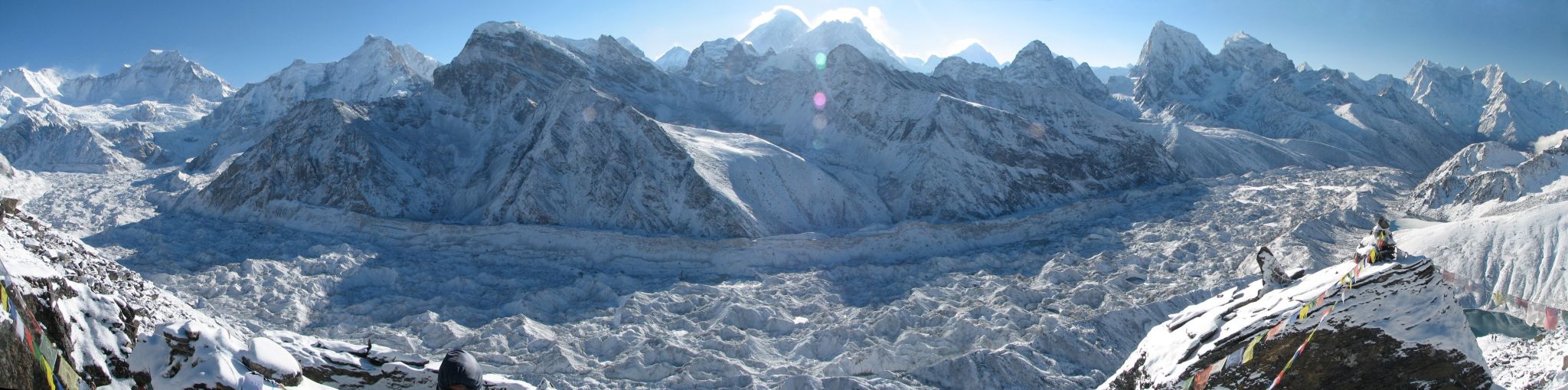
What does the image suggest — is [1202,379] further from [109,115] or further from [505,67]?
[109,115]

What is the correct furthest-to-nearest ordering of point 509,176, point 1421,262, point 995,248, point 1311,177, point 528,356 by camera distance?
point 1311,177 → point 509,176 → point 995,248 → point 528,356 → point 1421,262

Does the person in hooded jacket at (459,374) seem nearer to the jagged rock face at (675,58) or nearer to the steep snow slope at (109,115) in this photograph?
the steep snow slope at (109,115)

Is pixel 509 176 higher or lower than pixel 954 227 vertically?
higher

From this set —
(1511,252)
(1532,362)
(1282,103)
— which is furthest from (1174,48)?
(1532,362)

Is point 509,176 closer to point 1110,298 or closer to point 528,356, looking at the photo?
point 528,356

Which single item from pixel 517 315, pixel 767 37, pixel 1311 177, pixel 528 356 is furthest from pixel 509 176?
pixel 767 37

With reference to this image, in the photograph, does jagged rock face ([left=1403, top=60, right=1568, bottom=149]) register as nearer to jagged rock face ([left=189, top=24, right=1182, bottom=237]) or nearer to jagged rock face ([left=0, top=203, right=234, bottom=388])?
jagged rock face ([left=189, top=24, right=1182, bottom=237])
